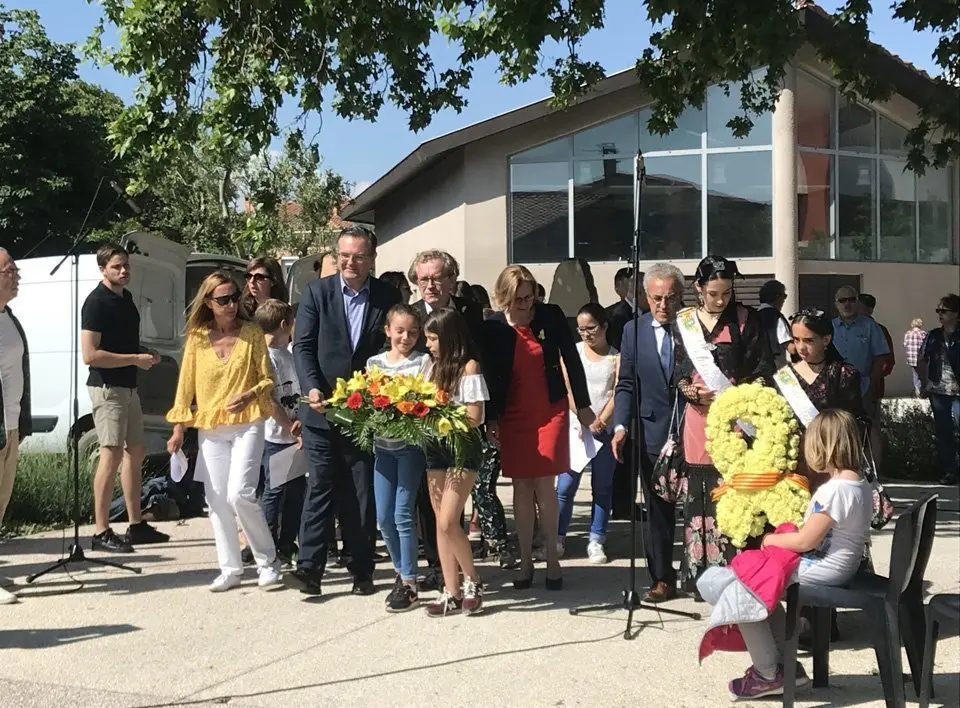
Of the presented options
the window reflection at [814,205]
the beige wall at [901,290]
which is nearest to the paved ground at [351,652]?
the window reflection at [814,205]

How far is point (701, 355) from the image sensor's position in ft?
19.8

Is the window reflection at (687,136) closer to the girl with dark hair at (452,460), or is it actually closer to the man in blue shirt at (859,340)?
the man in blue shirt at (859,340)

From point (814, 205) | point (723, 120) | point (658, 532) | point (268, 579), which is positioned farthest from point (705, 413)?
point (814, 205)

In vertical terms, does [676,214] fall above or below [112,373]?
above

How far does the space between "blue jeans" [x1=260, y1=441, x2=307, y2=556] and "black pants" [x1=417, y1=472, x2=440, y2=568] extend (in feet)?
2.80

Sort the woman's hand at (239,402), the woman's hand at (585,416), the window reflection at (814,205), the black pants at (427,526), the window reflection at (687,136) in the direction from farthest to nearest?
the window reflection at (814,205), the window reflection at (687,136), the black pants at (427,526), the woman's hand at (585,416), the woman's hand at (239,402)

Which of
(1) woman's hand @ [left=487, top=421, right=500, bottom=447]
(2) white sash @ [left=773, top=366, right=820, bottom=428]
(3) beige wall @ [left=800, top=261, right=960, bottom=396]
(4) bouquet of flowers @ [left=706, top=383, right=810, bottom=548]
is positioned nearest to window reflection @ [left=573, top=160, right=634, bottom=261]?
(3) beige wall @ [left=800, top=261, right=960, bottom=396]

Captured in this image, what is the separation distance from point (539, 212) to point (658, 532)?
55.9ft

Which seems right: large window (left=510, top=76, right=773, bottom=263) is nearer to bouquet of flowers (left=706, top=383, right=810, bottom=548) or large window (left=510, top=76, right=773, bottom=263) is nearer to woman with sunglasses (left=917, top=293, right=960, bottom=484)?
woman with sunglasses (left=917, top=293, right=960, bottom=484)

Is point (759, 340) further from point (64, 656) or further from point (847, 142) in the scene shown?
point (847, 142)

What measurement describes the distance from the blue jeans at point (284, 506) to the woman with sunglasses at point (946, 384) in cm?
754

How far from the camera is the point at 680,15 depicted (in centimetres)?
756

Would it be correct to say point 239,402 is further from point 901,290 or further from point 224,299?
point 901,290

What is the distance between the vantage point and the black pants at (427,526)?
23.7 ft
